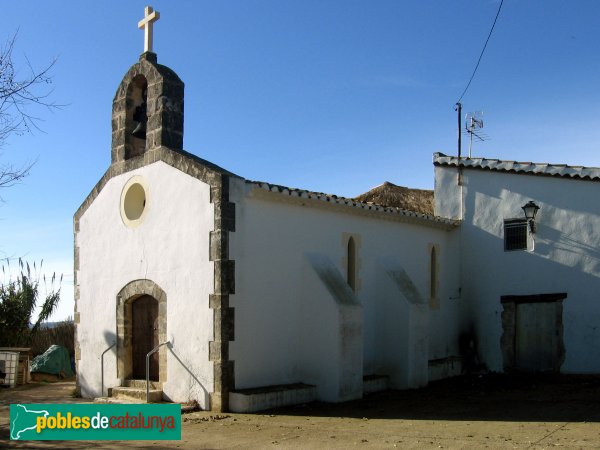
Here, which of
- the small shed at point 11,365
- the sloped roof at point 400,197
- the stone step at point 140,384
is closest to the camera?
the stone step at point 140,384

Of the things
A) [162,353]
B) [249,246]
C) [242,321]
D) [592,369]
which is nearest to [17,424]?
[162,353]

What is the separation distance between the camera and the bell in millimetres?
12641

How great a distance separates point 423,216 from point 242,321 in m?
5.63

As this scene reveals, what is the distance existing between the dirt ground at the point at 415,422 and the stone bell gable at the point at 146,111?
4799 mm

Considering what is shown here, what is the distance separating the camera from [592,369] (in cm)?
1400

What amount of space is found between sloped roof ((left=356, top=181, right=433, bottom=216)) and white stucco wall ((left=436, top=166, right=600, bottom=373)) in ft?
32.9

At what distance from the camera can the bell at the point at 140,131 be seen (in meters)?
12.6

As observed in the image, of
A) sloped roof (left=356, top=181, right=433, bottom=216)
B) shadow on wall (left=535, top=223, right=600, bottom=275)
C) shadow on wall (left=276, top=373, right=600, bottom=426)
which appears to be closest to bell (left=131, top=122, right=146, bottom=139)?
shadow on wall (left=276, top=373, right=600, bottom=426)

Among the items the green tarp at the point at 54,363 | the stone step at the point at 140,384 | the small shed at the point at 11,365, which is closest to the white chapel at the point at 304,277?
the stone step at the point at 140,384

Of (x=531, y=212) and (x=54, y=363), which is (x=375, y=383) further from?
(x=54, y=363)

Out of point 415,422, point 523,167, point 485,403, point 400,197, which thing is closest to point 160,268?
point 415,422

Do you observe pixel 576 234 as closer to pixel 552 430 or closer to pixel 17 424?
pixel 552 430

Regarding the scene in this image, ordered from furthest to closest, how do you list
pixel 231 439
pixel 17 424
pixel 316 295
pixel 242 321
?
pixel 316 295 < pixel 242 321 < pixel 17 424 < pixel 231 439

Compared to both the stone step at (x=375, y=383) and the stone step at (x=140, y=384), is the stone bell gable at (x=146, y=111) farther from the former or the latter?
the stone step at (x=375, y=383)
